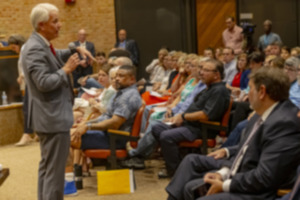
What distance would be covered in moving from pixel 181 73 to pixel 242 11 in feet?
18.8

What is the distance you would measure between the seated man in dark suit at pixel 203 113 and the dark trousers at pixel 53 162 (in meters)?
1.47

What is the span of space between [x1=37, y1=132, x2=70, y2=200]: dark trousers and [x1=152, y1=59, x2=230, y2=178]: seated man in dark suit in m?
1.47

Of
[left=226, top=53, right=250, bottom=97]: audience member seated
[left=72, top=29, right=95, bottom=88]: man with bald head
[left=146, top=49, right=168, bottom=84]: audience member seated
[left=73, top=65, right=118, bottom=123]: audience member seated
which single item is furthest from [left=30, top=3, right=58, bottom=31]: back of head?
[left=72, top=29, right=95, bottom=88]: man with bald head

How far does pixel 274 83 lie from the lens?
9.25 feet

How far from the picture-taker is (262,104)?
2848 millimetres

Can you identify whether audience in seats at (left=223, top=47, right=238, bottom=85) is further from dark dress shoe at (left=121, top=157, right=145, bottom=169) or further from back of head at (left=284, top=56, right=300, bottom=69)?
back of head at (left=284, top=56, right=300, bottom=69)

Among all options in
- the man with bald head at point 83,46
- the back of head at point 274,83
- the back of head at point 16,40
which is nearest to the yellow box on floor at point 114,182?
the back of head at point 274,83

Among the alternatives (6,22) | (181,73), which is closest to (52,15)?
(181,73)

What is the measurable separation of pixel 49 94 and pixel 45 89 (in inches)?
3.3

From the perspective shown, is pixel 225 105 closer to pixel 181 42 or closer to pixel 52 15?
pixel 52 15

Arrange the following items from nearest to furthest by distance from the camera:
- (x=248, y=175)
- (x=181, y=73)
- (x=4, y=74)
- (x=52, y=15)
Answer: (x=248, y=175) → (x=52, y=15) → (x=181, y=73) → (x=4, y=74)

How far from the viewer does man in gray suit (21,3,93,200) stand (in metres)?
3.25

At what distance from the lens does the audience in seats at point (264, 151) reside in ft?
8.75

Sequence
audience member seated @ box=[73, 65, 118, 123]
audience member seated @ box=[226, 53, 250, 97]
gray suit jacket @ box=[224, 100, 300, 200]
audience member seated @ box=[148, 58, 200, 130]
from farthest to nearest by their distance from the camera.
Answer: audience member seated @ box=[226, 53, 250, 97], audience member seated @ box=[148, 58, 200, 130], audience member seated @ box=[73, 65, 118, 123], gray suit jacket @ box=[224, 100, 300, 200]
